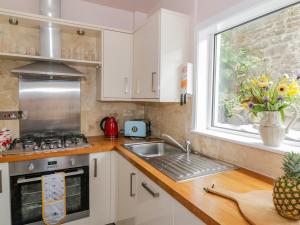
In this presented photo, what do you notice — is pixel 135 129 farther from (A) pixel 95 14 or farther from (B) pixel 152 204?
(A) pixel 95 14

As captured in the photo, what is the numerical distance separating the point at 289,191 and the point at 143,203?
88 cm

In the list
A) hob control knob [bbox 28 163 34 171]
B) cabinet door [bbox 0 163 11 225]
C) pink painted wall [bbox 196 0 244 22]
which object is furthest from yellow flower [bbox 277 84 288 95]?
cabinet door [bbox 0 163 11 225]

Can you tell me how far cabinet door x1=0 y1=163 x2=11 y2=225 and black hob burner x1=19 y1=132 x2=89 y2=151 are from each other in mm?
215

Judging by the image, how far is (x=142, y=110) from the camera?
2607mm

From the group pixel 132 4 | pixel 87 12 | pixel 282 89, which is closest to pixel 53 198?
pixel 282 89

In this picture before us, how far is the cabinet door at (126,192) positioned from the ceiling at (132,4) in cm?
170

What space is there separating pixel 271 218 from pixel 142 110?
201 cm

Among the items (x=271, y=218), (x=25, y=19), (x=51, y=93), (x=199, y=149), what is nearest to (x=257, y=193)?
(x=271, y=218)

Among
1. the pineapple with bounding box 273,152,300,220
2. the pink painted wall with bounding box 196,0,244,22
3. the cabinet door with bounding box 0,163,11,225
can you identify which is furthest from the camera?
the cabinet door with bounding box 0,163,11,225

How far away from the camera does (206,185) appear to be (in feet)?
3.37

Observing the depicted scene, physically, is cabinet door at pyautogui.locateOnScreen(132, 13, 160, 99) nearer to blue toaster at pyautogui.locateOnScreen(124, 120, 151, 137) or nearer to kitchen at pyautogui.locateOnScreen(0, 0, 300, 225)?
kitchen at pyautogui.locateOnScreen(0, 0, 300, 225)

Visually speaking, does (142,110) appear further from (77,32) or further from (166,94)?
(77,32)

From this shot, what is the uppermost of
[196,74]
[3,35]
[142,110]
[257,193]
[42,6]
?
[42,6]

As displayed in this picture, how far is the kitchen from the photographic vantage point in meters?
1.13
